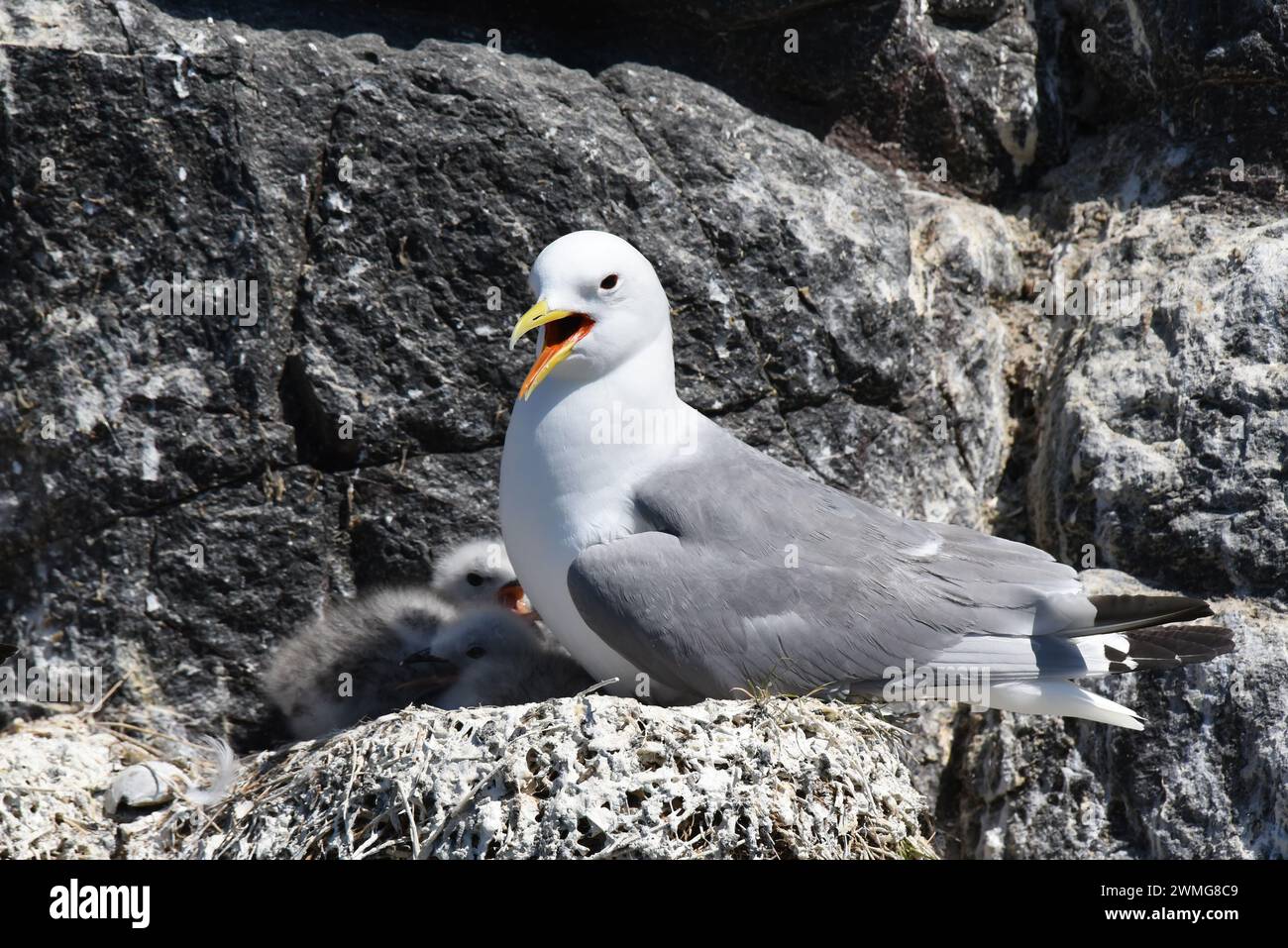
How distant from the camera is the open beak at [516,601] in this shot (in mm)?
4367

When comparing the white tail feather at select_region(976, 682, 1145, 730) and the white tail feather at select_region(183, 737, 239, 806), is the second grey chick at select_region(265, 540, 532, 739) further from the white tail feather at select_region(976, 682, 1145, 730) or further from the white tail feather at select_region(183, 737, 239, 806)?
the white tail feather at select_region(976, 682, 1145, 730)

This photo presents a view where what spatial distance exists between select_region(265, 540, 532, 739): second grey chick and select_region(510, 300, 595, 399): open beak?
2.55ft

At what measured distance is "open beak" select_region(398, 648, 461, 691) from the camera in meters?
4.23

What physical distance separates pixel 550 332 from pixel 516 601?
0.84 metres

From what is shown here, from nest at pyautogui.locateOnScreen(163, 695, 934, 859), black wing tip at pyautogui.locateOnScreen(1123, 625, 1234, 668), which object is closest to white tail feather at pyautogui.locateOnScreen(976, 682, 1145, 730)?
black wing tip at pyautogui.locateOnScreen(1123, 625, 1234, 668)

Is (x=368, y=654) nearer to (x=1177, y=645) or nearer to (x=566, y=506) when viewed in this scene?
(x=566, y=506)

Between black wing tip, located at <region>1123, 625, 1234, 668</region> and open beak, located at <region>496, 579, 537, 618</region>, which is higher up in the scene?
open beak, located at <region>496, 579, 537, 618</region>

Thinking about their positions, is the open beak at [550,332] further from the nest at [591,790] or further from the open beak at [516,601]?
the nest at [591,790]

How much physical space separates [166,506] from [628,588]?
5.08 ft

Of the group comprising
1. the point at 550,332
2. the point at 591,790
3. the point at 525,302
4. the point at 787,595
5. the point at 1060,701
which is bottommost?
the point at 591,790

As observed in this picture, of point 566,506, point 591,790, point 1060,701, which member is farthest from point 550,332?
point 1060,701

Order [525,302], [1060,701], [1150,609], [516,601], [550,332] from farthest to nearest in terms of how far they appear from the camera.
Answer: [525,302], [516,601], [550,332], [1060,701], [1150,609]

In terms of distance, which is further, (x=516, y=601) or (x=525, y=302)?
(x=525, y=302)

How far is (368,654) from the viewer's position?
431 cm
